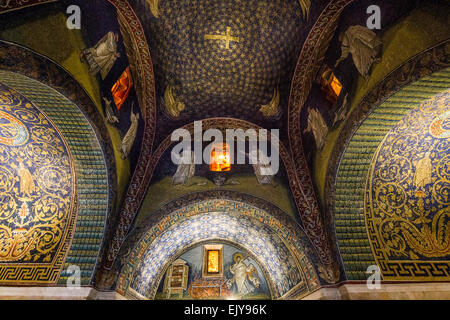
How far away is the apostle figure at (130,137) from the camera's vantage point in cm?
771

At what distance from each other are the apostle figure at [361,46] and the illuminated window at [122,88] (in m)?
5.73

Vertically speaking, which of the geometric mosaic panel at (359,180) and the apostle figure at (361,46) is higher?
the apostle figure at (361,46)

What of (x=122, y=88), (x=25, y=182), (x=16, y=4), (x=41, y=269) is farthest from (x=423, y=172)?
(x=25, y=182)

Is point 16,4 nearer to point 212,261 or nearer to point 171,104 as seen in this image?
point 171,104

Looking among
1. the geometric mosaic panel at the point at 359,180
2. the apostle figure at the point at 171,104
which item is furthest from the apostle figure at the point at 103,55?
the geometric mosaic panel at the point at 359,180

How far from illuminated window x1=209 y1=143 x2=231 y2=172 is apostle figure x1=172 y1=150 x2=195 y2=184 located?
707 mm

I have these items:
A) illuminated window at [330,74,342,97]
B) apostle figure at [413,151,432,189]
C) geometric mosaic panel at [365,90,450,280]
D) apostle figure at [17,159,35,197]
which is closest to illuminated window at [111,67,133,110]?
apostle figure at [17,159,35,197]

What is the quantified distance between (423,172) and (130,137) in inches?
339

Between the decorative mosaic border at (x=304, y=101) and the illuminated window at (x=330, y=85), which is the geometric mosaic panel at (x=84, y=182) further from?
the illuminated window at (x=330, y=85)

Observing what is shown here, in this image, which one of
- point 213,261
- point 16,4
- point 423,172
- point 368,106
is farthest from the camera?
point 213,261

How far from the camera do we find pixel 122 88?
280 inches

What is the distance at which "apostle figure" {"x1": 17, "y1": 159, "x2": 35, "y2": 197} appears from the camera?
7008mm

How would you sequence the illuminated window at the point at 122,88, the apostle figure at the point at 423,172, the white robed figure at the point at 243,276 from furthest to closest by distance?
A: the white robed figure at the point at 243,276, the apostle figure at the point at 423,172, the illuminated window at the point at 122,88

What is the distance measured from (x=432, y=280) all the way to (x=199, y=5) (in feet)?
32.3
